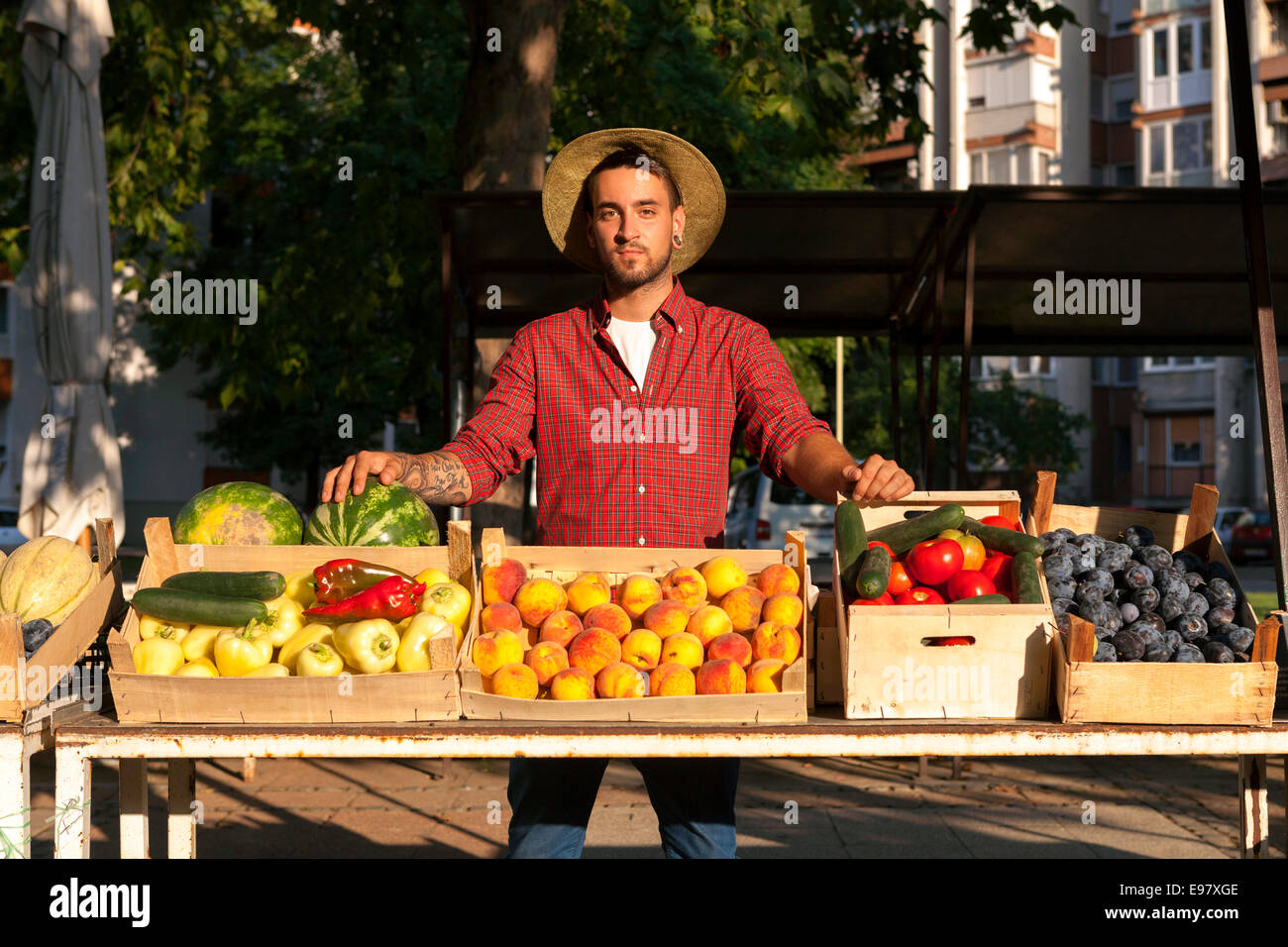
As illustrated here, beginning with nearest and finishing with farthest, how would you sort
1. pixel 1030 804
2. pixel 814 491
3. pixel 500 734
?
pixel 500 734 < pixel 814 491 < pixel 1030 804

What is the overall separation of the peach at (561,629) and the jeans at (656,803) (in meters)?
0.40

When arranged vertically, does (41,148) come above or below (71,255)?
above

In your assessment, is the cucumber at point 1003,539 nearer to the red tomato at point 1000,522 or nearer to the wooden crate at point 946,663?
the red tomato at point 1000,522

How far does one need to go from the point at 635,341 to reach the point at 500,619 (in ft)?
3.13

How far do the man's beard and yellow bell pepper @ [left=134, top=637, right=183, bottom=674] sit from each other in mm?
1462

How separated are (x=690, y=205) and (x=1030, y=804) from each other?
4066 millimetres

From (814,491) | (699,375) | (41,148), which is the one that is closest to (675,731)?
(814,491)

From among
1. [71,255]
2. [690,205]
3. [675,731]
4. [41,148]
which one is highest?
[41,148]

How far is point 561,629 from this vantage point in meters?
2.75

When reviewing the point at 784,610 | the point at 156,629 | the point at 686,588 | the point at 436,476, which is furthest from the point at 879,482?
the point at 156,629

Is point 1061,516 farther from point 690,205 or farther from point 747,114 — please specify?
→ point 747,114

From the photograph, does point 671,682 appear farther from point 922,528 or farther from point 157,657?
point 157,657

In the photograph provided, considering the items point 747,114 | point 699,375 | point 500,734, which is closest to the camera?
point 500,734
